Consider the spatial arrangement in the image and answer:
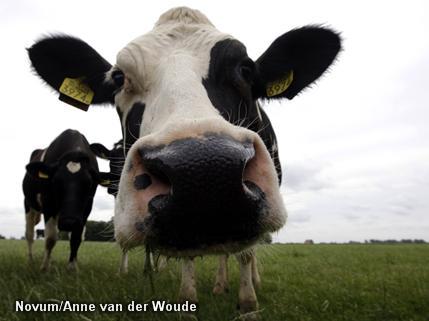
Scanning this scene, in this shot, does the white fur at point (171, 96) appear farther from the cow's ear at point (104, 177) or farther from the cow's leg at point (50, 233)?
the cow's leg at point (50, 233)

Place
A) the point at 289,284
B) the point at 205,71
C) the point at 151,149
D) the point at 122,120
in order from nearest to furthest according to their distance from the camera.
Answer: the point at 151,149 < the point at 205,71 < the point at 122,120 < the point at 289,284

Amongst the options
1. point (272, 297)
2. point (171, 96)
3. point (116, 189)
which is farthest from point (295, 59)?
point (272, 297)

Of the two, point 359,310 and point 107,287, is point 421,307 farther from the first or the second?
point 107,287

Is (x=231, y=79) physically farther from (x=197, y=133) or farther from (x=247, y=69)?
(x=197, y=133)

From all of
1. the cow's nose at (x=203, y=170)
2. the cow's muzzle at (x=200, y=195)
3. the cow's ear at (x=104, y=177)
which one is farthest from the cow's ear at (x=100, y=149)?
the cow's nose at (x=203, y=170)

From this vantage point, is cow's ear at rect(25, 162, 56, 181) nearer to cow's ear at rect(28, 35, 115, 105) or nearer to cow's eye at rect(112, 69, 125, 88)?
cow's ear at rect(28, 35, 115, 105)

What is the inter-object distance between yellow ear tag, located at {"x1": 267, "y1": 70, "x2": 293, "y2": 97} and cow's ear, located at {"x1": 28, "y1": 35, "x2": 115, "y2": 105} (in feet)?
5.31

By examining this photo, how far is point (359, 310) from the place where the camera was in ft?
12.1

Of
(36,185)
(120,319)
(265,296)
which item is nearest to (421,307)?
(265,296)

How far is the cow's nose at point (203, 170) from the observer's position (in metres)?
1.65

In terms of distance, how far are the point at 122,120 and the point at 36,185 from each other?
5085mm

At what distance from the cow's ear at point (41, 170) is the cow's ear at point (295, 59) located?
446cm

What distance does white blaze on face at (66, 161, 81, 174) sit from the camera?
6903 millimetres

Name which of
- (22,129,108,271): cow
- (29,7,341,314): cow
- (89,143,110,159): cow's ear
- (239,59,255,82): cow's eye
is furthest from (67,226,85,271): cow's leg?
(239,59,255,82): cow's eye
